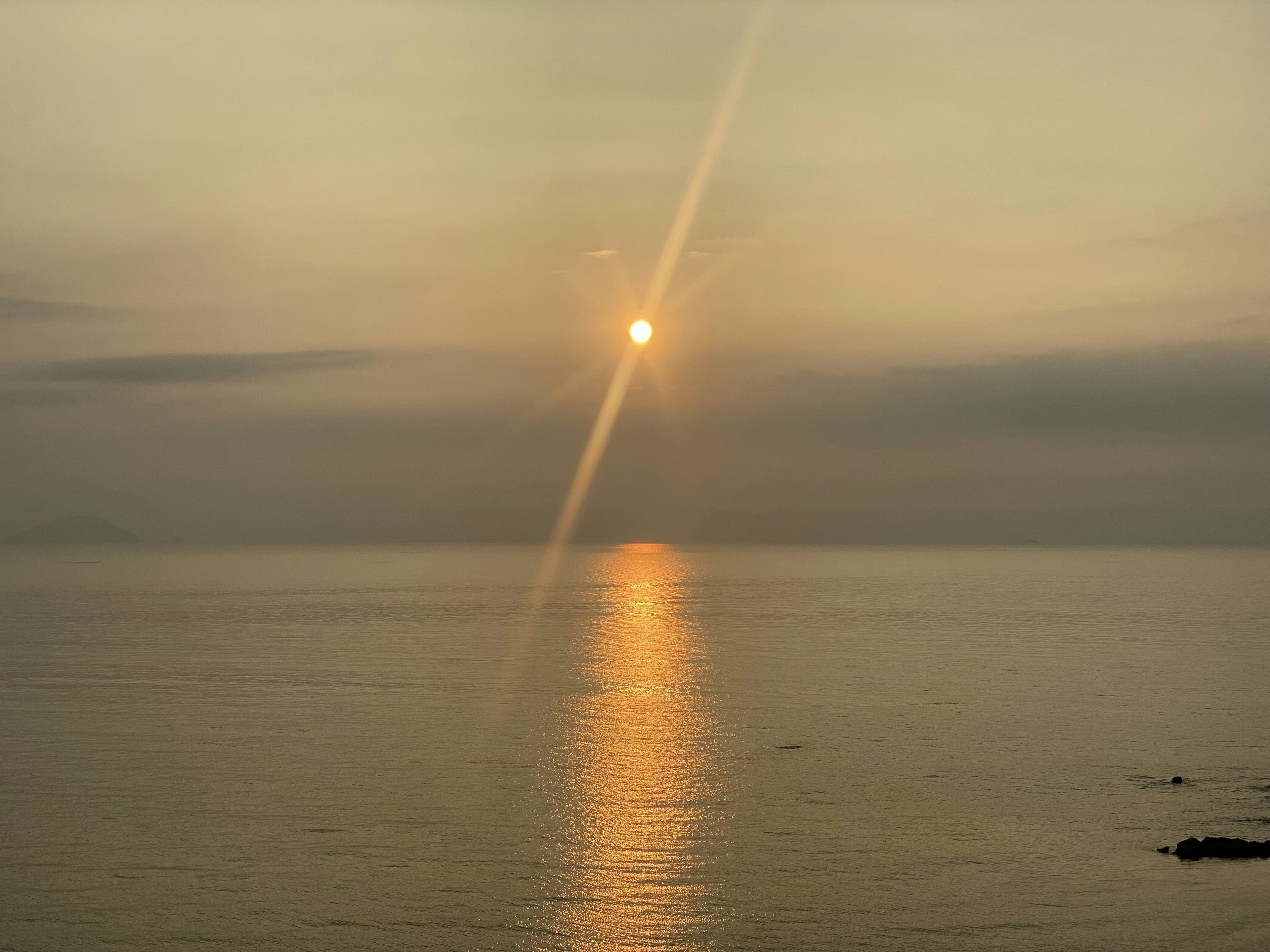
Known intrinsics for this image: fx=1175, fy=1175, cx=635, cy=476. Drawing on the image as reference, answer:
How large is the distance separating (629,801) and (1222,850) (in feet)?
57.4

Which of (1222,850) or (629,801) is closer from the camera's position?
(1222,850)

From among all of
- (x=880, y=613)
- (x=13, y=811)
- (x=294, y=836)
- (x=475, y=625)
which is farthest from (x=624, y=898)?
(x=880, y=613)

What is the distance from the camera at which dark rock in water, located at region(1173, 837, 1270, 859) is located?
31969mm

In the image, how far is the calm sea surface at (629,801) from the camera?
27375 mm

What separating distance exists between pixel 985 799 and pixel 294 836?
2226 cm

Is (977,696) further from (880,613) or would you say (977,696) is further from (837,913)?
(880,613)

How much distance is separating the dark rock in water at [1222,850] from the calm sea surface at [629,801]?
73 centimetres

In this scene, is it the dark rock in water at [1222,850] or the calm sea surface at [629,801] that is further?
the dark rock in water at [1222,850]

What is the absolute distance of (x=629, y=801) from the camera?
38.7m

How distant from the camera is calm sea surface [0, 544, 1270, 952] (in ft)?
89.8

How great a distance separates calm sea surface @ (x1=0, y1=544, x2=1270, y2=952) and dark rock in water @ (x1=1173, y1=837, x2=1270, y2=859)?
0.73 metres

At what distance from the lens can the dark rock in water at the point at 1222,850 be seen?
32.0 meters

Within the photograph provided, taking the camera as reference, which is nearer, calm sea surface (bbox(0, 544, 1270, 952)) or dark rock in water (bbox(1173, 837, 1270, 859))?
calm sea surface (bbox(0, 544, 1270, 952))

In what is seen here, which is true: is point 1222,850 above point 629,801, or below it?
below
